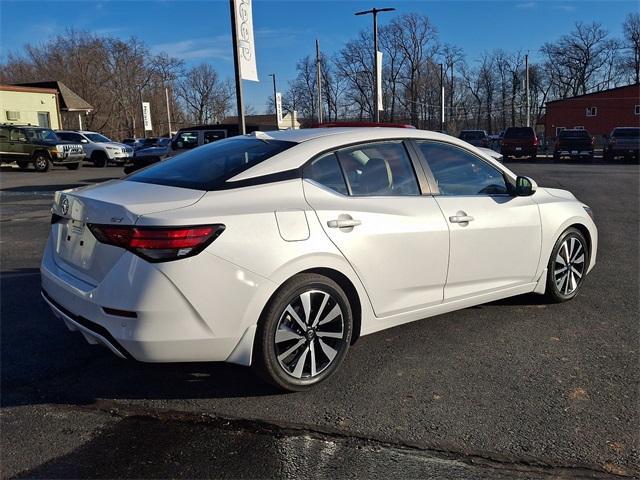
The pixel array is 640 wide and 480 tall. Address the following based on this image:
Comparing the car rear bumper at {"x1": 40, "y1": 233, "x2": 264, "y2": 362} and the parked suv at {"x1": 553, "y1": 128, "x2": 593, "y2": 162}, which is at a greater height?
the parked suv at {"x1": 553, "y1": 128, "x2": 593, "y2": 162}

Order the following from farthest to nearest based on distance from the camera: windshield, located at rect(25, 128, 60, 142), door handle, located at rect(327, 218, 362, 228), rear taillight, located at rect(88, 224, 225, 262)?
1. windshield, located at rect(25, 128, 60, 142)
2. door handle, located at rect(327, 218, 362, 228)
3. rear taillight, located at rect(88, 224, 225, 262)

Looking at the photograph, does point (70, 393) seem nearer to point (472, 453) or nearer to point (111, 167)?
point (472, 453)

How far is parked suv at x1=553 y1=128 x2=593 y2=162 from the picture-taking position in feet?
96.9

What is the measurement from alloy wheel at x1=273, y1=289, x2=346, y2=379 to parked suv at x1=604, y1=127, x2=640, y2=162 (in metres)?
28.8

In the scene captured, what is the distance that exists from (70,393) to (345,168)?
224 cm

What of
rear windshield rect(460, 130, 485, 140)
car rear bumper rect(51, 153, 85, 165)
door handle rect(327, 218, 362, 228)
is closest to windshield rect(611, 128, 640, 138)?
rear windshield rect(460, 130, 485, 140)

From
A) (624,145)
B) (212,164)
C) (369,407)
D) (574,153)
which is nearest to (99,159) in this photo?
(574,153)

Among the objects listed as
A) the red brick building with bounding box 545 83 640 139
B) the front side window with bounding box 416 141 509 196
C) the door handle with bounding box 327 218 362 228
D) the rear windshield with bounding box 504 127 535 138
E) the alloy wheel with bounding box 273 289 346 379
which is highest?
the red brick building with bounding box 545 83 640 139

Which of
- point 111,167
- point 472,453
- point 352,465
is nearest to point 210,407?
point 352,465

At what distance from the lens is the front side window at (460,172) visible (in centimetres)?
418

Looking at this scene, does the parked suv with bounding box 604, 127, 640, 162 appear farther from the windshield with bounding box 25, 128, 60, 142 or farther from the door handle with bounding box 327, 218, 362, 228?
the door handle with bounding box 327, 218, 362, 228

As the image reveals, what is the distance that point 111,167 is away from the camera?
28.6 meters

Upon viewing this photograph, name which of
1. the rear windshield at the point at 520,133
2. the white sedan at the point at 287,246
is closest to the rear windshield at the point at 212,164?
the white sedan at the point at 287,246

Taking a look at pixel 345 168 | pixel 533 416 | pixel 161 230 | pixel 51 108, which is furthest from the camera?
pixel 51 108
